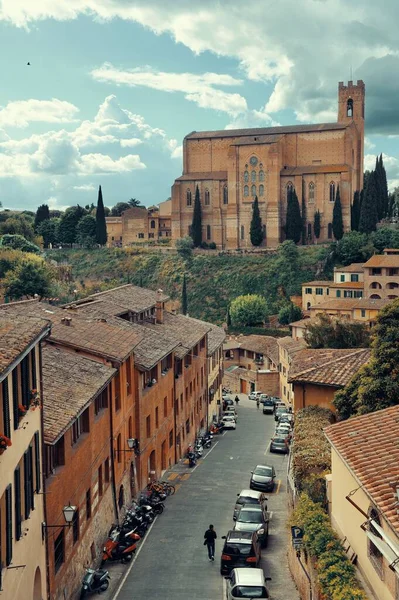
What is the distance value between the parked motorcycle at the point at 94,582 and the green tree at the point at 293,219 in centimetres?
9115

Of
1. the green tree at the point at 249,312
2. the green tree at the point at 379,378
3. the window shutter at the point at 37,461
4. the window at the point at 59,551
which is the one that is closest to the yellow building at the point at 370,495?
the green tree at the point at 379,378

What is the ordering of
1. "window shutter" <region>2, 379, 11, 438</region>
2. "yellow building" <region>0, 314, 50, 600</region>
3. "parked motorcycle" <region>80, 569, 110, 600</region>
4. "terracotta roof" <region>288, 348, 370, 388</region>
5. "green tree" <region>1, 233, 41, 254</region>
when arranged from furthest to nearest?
1. "green tree" <region>1, 233, 41, 254</region>
2. "terracotta roof" <region>288, 348, 370, 388</region>
3. "parked motorcycle" <region>80, 569, 110, 600</region>
4. "window shutter" <region>2, 379, 11, 438</region>
5. "yellow building" <region>0, 314, 50, 600</region>

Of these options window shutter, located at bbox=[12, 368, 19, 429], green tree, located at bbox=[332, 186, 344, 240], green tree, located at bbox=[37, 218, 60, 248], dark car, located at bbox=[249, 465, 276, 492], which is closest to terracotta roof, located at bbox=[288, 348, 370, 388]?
dark car, located at bbox=[249, 465, 276, 492]

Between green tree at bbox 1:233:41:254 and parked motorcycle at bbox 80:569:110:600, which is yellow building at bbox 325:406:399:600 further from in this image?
green tree at bbox 1:233:41:254

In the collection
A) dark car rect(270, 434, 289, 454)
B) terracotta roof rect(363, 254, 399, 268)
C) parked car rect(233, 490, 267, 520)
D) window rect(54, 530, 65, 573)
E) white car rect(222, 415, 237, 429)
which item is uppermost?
terracotta roof rect(363, 254, 399, 268)

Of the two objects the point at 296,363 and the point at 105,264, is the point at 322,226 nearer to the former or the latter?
the point at 105,264

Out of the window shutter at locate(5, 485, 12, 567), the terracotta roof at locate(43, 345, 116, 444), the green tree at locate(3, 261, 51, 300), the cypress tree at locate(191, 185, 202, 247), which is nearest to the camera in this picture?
the window shutter at locate(5, 485, 12, 567)

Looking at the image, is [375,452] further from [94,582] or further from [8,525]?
[94,582]

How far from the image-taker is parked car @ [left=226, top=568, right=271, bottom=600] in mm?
20072

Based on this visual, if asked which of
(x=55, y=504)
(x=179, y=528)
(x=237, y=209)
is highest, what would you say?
(x=237, y=209)

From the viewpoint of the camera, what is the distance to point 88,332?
27875 millimetres

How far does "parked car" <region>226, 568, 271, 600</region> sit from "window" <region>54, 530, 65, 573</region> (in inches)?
194

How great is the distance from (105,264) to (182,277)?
15.3 meters

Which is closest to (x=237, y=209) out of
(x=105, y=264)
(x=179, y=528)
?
(x=105, y=264)
